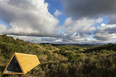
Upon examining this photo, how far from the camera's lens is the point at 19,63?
19.7 ft

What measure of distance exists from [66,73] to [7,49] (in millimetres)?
14315

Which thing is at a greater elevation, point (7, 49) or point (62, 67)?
point (7, 49)

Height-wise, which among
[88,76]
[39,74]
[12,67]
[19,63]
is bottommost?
[39,74]

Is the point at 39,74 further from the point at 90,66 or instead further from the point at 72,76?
the point at 90,66

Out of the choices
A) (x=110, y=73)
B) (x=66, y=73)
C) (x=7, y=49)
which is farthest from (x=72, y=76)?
(x=7, y=49)

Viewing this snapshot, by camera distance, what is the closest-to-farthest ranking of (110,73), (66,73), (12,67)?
(110,73) → (12,67) → (66,73)

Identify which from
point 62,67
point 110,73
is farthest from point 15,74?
point 110,73

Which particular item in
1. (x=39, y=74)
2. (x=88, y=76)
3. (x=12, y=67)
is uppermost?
(x=12, y=67)

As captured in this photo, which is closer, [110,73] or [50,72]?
[110,73]

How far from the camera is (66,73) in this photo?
272 inches

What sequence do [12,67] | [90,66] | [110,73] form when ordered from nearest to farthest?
[110,73], [12,67], [90,66]

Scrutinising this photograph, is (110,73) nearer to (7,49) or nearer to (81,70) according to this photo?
(81,70)

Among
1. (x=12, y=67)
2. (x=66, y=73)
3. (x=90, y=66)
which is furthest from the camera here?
(x=90, y=66)

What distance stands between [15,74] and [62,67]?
5.45 m
